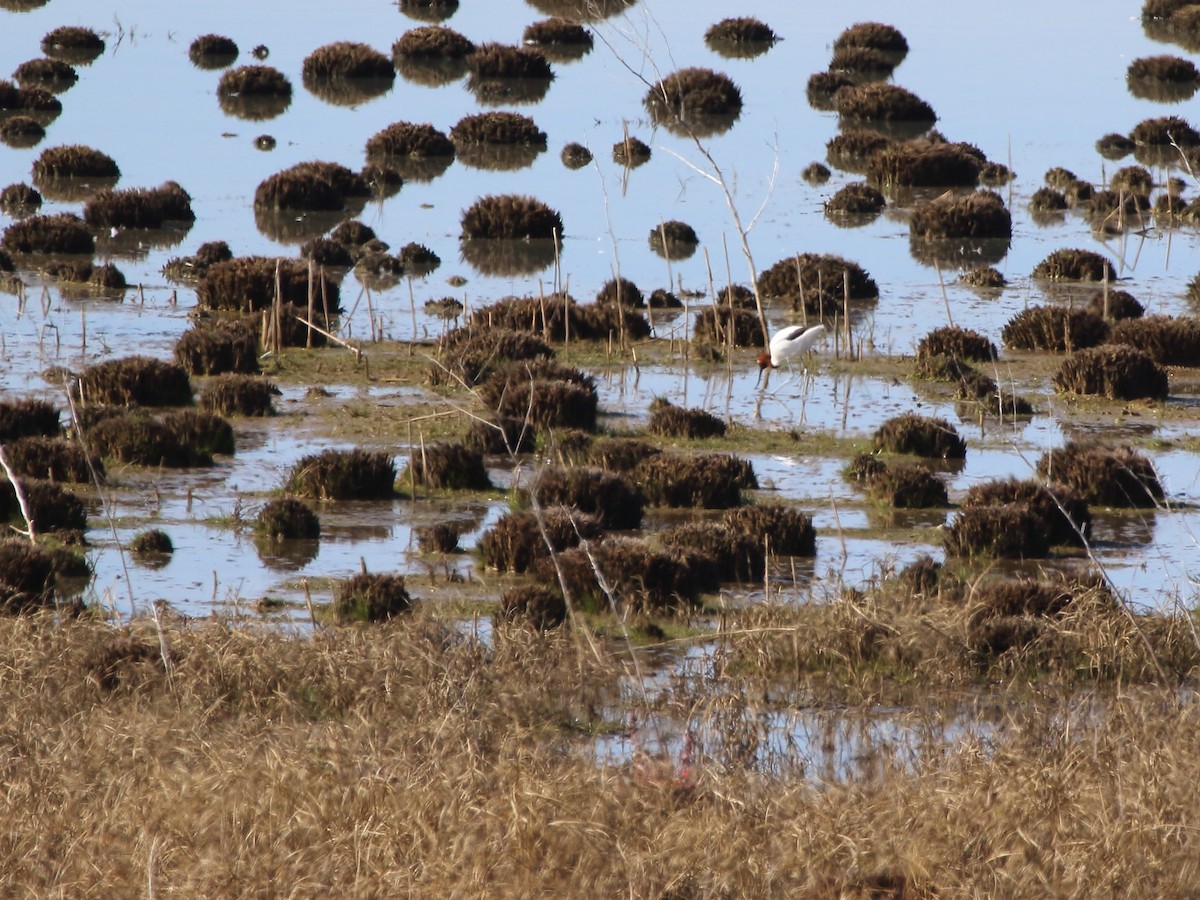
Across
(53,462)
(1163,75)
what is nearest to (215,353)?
(53,462)

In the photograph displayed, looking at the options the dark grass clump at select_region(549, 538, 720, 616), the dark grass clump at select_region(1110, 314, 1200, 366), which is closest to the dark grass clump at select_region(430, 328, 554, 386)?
the dark grass clump at select_region(1110, 314, 1200, 366)

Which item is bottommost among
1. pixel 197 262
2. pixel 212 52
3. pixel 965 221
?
pixel 197 262

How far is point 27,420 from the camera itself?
617 inches

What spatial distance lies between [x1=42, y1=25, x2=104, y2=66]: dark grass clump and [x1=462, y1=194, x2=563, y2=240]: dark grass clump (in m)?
20.8

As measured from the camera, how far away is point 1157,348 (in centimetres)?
2020

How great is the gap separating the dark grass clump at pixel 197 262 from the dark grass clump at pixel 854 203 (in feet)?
32.0

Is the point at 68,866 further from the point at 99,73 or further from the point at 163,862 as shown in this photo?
the point at 99,73

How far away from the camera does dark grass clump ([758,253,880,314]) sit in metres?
22.6

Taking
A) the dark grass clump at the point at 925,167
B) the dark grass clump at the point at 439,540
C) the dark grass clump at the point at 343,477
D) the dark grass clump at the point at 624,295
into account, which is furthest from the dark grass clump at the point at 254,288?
the dark grass clump at the point at 925,167

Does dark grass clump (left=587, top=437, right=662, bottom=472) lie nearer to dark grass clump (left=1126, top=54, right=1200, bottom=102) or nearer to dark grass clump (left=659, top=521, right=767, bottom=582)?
dark grass clump (left=659, top=521, right=767, bottom=582)

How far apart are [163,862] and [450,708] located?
1.92 m

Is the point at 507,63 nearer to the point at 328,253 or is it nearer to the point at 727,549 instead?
the point at 328,253

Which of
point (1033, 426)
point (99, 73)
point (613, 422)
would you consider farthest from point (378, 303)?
point (99, 73)

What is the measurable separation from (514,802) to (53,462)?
347 inches
